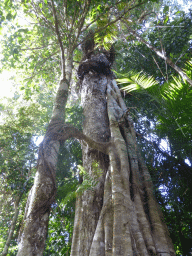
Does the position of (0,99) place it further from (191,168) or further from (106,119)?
(191,168)

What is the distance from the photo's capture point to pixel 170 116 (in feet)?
7.28

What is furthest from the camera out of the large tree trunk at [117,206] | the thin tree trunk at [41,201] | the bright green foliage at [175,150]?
the bright green foliage at [175,150]

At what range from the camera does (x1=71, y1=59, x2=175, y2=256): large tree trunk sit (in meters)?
1.55

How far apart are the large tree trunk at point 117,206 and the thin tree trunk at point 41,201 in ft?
1.22

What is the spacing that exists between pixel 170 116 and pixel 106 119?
1101 millimetres

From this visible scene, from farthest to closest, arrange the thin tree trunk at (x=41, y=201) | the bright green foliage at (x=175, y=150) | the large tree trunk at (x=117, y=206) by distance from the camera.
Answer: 1. the bright green foliage at (x=175, y=150)
2. the thin tree trunk at (x=41, y=201)
3. the large tree trunk at (x=117, y=206)

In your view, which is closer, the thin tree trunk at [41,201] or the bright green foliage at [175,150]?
the thin tree trunk at [41,201]

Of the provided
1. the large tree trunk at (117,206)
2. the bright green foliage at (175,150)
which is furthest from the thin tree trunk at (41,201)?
the bright green foliage at (175,150)

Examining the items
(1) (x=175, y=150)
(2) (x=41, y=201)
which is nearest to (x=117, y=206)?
(2) (x=41, y=201)

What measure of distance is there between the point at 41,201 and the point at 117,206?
0.80 meters

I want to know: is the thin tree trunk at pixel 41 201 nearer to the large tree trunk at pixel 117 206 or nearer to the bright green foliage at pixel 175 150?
the large tree trunk at pixel 117 206

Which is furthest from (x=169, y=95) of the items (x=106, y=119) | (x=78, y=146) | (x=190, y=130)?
(x=78, y=146)

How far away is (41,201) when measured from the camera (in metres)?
1.90

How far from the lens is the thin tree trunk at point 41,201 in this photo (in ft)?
5.47
